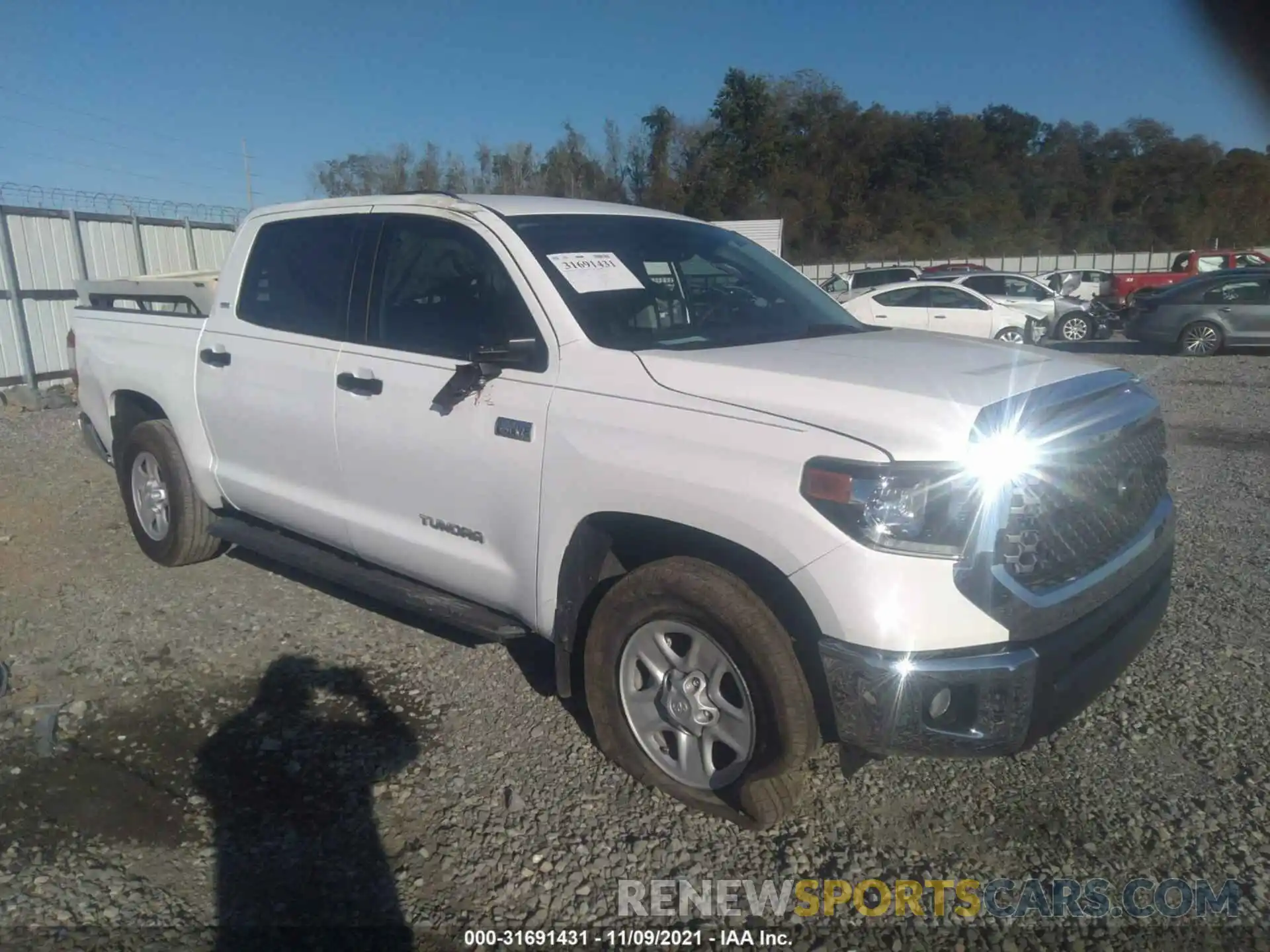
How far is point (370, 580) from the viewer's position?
422 centimetres

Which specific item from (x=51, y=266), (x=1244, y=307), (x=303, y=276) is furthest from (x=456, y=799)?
(x=1244, y=307)

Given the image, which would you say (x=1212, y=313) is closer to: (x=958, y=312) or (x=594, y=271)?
(x=958, y=312)

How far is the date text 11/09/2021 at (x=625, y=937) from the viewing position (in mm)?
2746

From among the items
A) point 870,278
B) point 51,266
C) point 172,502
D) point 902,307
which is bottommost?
point 870,278

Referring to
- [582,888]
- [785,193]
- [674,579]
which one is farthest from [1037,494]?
[785,193]

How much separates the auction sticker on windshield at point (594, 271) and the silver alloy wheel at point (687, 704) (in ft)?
4.31

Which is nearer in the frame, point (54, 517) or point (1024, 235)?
point (54, 517)

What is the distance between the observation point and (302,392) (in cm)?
436

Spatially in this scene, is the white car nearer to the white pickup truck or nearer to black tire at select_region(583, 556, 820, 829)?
the white pickup truck

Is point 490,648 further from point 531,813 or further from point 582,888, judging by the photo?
point 582,888

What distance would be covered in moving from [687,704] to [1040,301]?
2041 centimetres

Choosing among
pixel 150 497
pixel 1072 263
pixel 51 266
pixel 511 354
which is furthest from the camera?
pixel 1072 263

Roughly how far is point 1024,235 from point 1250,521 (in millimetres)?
58867

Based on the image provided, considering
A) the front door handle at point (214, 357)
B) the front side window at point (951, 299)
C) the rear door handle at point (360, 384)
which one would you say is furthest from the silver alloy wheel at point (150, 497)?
the front side window at point (951, 299)
